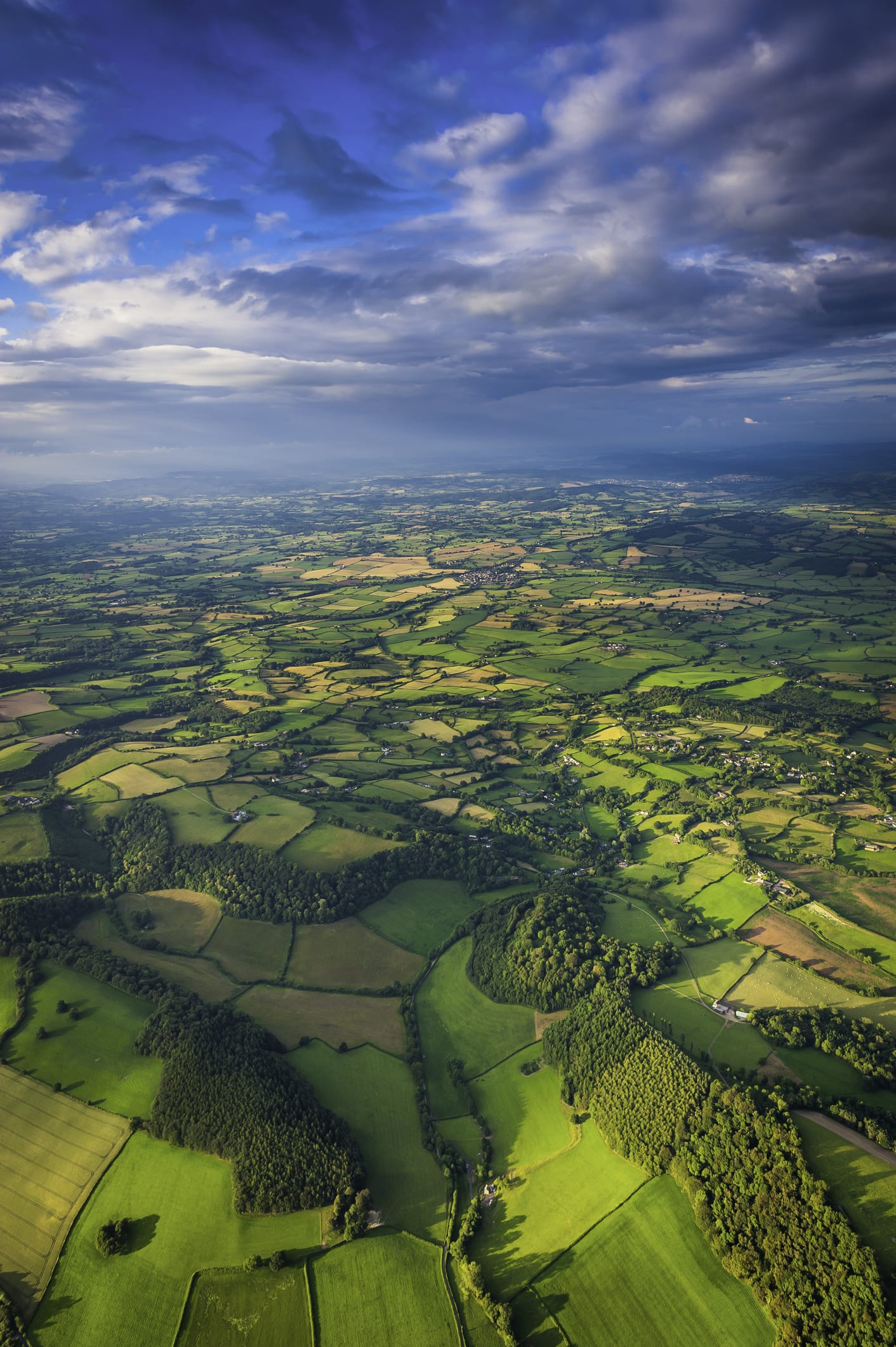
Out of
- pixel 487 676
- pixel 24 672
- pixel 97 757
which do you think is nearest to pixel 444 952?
pixel 97 757

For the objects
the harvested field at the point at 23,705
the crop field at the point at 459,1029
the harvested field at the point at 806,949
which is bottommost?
the crop field at the point at 459,1029

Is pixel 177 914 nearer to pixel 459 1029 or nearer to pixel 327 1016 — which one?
pixel 327 1016

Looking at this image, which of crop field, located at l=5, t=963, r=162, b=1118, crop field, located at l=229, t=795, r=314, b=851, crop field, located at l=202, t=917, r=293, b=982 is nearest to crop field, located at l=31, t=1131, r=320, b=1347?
crop field, located at l=5, t=963, r=162, b=1118

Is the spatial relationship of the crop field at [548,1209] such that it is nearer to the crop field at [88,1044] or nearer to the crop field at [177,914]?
the crop field at [88,1044]

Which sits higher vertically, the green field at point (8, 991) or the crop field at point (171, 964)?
the green field at point (8, 991)

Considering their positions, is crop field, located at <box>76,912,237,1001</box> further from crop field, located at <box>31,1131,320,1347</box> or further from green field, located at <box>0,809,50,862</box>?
crop field, located at <box>31,1131,320,1347</box>

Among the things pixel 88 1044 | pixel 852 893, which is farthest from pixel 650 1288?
pixel 852 893

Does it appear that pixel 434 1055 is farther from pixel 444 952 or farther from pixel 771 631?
pixel 771 631

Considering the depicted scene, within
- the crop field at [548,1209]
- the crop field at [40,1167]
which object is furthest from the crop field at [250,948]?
the crop field at [548,1209]

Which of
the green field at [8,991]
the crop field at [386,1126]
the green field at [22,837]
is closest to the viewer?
the crop field at [386,1126]
